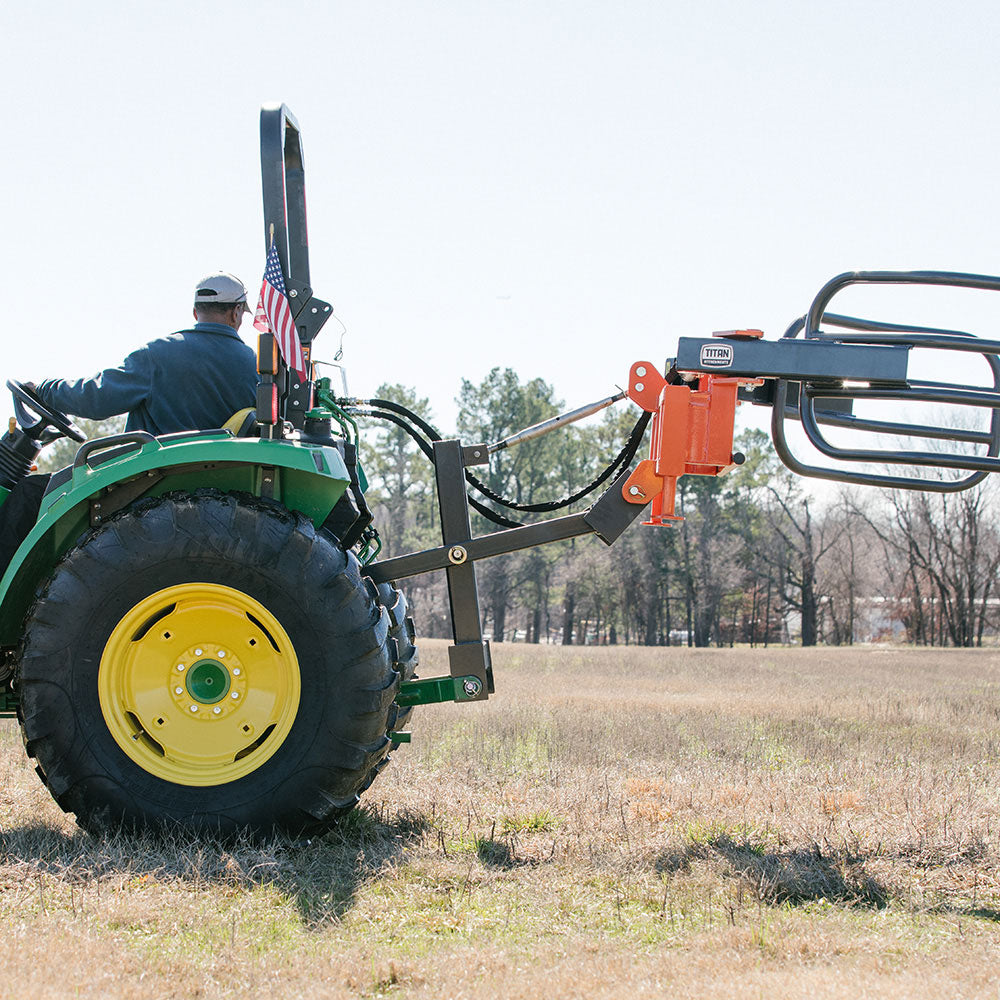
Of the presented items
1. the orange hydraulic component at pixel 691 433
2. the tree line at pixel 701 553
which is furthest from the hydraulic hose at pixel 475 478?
the tree line at pixel 701 553

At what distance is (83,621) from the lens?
4.12m

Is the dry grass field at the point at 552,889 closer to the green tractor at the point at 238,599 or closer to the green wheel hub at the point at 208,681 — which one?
the green tractor at the point at 238,599

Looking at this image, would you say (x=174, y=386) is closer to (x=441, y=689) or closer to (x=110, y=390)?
(x=110, y=390)

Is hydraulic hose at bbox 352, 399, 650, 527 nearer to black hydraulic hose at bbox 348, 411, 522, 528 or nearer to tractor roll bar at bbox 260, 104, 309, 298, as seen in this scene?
black hydraulic hose at bbox 348, 411, 522, 528

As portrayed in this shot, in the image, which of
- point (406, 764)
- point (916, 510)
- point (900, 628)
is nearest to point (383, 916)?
point (406, 764)

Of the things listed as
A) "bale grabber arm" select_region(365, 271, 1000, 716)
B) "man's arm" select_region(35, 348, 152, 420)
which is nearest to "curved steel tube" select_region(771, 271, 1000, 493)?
"bale grabber arm" select_region(365, 271, 1000, 716)

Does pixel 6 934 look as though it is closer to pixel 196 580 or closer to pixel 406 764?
pixel 196 580

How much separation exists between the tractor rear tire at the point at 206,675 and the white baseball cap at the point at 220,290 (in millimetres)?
1140

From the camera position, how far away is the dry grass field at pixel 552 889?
2955mm

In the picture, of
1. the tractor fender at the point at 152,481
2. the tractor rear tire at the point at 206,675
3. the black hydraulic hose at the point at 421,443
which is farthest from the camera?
the black hydraulic hose at the point at 421,443

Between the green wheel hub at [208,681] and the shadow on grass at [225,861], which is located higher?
the green wheel hub at [208,681]

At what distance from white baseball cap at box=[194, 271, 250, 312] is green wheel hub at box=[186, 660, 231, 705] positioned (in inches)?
68.4

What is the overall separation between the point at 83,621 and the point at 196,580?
462mm

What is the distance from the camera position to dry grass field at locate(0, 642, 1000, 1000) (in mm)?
2955
